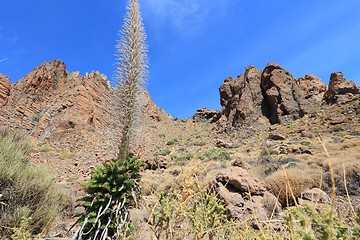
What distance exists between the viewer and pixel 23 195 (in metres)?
4.62

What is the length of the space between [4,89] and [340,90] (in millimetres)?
41591

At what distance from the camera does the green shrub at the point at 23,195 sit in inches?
165

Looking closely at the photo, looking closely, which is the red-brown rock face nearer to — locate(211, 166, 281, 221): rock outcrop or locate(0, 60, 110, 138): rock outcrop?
locate(0, 60, 110, 138): rock outcrop

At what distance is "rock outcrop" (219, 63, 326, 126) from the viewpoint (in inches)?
1276

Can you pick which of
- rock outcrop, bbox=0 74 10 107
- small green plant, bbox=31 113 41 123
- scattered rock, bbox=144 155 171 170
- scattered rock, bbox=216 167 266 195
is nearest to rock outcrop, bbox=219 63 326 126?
scattered rock, bbox=144 155 171 170

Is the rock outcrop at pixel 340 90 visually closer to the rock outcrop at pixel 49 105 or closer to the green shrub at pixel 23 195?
the rock outcrop at pixel 49 105

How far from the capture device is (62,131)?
2430 centimetres

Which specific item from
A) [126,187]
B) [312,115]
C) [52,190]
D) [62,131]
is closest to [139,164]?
[126,187]

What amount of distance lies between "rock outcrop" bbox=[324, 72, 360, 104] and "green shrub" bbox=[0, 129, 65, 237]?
33.8m

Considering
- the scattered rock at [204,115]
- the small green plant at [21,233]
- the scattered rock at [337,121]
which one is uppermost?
the scattered rock at [204,115]

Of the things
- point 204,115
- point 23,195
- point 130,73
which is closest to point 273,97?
point 204,115

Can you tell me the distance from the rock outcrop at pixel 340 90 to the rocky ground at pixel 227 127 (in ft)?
0.35

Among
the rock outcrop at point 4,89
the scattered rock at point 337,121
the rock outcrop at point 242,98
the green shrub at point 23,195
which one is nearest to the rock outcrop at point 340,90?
the scattered rock at point 337,121

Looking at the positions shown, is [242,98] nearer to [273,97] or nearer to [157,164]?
[273,97]
